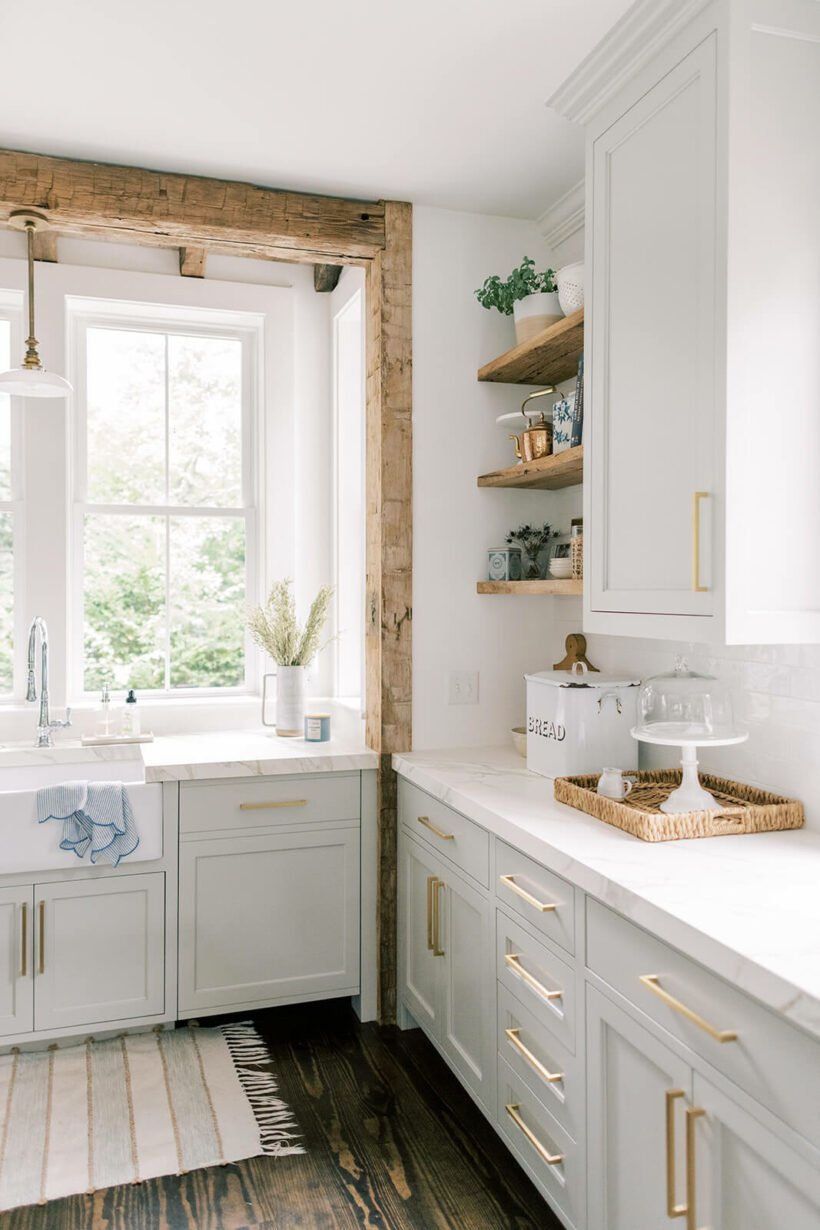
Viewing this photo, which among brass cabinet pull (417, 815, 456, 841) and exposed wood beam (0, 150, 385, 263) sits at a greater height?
exposed wood beam (0, 150, 385, 263)

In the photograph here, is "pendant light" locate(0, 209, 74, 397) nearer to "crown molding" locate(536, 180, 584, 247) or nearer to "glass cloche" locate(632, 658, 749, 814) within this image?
"crown molding" locate(536, 180, 584, 247)

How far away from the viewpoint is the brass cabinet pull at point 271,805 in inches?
107

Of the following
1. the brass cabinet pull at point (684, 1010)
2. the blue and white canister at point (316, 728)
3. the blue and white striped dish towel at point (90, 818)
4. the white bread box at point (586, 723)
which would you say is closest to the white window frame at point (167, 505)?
the blue and white canister at point (316, 728)

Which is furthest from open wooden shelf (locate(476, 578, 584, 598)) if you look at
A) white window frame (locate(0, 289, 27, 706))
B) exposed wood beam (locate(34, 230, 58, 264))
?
exposed wood beam (locate(34, 230, 58, 264))

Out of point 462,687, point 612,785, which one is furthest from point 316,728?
point 612,785

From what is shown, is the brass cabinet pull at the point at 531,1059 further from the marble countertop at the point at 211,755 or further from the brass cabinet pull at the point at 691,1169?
the marble countertop at the point at 211,755

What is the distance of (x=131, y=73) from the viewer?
214 centimetres

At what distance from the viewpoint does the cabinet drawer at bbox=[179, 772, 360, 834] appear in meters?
2.68

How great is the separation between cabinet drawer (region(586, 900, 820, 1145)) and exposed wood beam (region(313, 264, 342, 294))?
2.65m

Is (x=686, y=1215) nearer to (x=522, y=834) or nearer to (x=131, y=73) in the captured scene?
(x=522, y=834)

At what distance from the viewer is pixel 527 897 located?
190 cm

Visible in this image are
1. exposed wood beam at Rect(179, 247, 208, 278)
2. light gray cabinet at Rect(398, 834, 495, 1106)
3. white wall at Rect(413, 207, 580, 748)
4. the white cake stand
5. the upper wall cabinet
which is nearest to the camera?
the upper wall cabinet

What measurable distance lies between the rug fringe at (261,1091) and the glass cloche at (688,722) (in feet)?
4.19

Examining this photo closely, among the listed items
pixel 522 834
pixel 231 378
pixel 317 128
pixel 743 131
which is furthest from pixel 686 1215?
pixel 231 378
